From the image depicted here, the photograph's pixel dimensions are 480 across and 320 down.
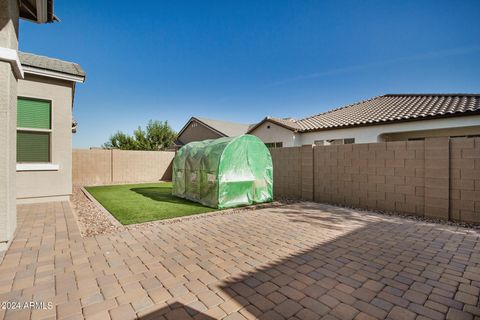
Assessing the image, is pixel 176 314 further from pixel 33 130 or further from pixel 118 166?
pixel 118 166

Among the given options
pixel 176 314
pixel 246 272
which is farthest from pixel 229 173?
pixel 176 314

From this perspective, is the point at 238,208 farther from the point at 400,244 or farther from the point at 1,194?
the point at 1,194

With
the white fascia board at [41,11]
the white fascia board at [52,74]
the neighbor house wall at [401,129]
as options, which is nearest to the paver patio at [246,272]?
the white fascia board at [41,11]

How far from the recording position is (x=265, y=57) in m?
14.9

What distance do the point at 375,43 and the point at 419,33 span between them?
6.39ft

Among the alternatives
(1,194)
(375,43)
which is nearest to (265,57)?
(375,43)

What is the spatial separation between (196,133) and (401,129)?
21.6 m

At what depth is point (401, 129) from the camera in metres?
11.5

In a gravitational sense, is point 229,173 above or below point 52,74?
below

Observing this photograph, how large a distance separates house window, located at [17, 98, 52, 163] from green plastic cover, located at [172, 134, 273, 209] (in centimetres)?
493

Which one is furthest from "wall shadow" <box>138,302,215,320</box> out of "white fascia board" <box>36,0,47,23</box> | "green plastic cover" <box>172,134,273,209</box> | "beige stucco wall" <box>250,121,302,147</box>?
"beige stucco wall" <box>250,121,302,147</box>

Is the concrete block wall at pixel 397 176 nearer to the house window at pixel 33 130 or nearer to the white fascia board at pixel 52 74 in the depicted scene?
the white fascia board at pixel 52 74

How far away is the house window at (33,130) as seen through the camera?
7.10 meters

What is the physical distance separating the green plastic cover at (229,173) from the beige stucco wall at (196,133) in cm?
1592
